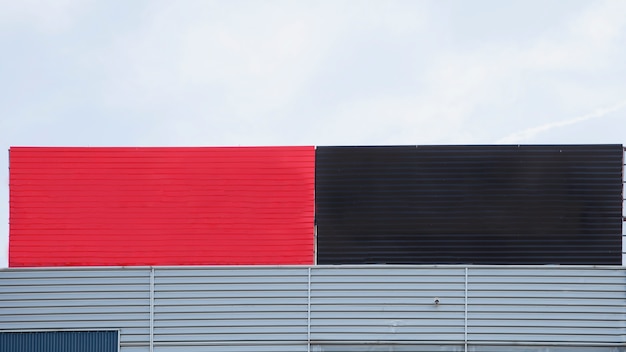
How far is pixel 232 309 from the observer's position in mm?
18266

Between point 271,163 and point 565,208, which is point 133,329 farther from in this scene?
point 565,208

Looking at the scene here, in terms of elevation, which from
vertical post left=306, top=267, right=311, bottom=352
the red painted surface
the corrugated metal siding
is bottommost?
the corrugated metal siding

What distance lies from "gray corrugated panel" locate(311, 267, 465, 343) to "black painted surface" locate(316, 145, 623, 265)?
1.15ft

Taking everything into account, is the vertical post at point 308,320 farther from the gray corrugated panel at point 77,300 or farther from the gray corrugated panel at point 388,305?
the gray corrugated panel at point 77,300

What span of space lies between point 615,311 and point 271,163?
25.9 feet

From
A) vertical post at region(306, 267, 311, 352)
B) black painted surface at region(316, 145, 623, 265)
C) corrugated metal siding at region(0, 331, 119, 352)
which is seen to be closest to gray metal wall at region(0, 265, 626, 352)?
vertical post at region(306, 267, 311, 352)

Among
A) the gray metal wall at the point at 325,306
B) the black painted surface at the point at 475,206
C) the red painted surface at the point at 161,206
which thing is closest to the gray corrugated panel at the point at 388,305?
the gray metal wall at the point at 325,306

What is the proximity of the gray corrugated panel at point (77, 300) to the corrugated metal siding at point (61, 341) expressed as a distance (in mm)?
144

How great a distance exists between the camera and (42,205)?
18594 mm

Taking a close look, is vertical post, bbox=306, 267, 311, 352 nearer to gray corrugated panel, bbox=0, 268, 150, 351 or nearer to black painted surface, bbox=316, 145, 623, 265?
black painted surface, bbox=316, 145, 623, 265

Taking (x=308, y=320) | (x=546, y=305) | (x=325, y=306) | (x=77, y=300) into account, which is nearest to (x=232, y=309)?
(x=308, y=320)

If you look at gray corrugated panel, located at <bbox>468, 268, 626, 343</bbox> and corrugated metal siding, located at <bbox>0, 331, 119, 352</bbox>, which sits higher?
gray corrugated panel, located at <bbox>468, 268, 626, 343</bbox>

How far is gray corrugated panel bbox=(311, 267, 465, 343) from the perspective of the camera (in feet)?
59.6

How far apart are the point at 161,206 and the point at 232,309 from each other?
8.83ft
